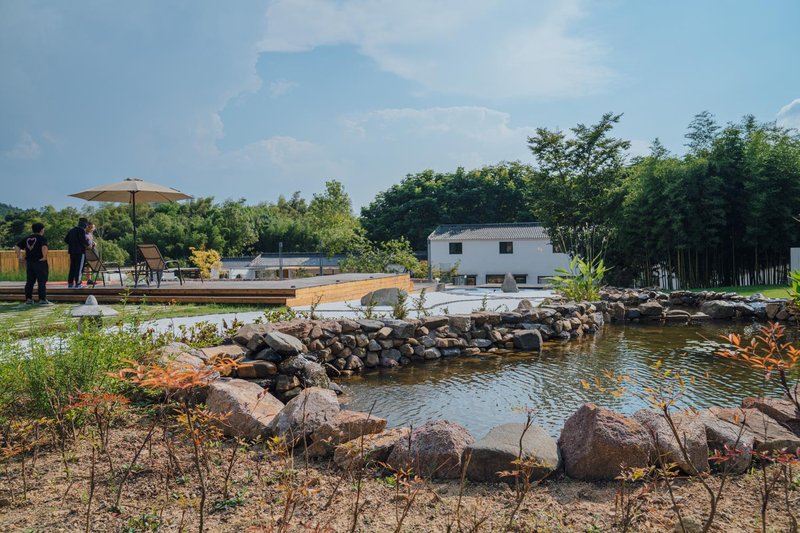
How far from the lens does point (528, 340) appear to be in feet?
21.5

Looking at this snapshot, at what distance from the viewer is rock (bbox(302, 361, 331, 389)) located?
455 centimetres

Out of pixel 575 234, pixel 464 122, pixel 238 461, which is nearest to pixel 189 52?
pixel 464 122

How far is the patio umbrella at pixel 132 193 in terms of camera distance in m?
9.93

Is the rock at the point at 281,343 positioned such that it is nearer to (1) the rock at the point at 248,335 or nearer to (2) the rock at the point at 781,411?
(1) the rock at the point at 248,335

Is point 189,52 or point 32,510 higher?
point 189,52

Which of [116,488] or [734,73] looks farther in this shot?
[734,73]

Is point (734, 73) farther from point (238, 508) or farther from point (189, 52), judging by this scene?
point (189, 52)

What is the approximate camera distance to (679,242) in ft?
49.7

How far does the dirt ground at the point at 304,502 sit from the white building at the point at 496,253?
85.7ft

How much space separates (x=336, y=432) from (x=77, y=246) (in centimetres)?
827

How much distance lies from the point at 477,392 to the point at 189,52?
11.7 metres

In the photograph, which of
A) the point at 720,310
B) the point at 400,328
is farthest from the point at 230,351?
the point at 720,310

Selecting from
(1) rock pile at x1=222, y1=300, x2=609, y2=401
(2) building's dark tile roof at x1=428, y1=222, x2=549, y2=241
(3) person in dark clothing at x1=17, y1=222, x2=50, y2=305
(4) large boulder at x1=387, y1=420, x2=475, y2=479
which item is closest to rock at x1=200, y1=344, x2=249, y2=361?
(1) rock pile at x1=222, y1=300, x2=609, y2=401

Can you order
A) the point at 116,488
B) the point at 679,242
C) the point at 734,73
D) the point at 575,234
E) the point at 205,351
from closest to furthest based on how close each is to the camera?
the point at 116,488
the point at 205,351
the point at 734,73
the point at 679,242
the point at 575,234
